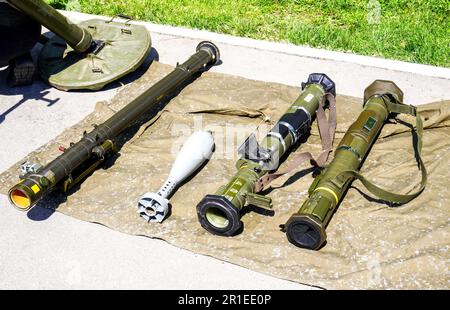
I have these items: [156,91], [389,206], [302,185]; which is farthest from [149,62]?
[389,206]

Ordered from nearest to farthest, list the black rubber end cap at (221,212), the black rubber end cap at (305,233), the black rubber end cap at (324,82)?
the black rubber end cap at (305,233) < the black rubber end cap at (221,212) < the black rubber end cap at (324,82)

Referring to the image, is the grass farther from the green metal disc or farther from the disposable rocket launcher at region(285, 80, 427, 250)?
the disposable rocket launcher at region(285, 80, 427, 250)

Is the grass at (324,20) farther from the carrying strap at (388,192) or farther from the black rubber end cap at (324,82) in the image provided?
the carrying strap at (388,192)

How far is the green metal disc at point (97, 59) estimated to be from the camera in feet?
21.4

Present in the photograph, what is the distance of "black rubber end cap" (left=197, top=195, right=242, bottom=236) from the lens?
166 inches

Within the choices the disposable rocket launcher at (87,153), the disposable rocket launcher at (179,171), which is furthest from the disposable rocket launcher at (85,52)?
the disposable rocket launcher at (179,171)

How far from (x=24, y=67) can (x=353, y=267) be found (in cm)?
473

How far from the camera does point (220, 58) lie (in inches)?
290

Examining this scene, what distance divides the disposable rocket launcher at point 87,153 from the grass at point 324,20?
2020 mm

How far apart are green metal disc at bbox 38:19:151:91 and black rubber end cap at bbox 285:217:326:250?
130 inches

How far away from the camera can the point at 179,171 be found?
16.1ft

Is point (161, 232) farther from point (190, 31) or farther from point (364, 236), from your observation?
point (190, 31)

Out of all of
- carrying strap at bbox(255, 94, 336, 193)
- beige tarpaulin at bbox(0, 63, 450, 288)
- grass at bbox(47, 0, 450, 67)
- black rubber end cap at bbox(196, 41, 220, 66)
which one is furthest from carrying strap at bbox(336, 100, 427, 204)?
black rubber end cap at bbox(196, 41, 220, 66)
